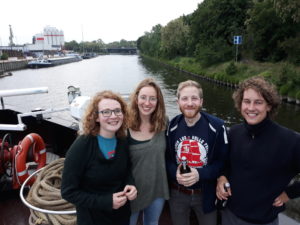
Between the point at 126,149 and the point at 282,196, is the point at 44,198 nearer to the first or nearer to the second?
the point at 126,149

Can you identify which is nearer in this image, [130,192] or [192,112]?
[130,192]

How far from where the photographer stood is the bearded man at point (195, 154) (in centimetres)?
171

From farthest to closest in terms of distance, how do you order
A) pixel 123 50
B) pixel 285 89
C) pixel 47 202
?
pixel 123 50 → pixel 285 89 → pixel 47 202

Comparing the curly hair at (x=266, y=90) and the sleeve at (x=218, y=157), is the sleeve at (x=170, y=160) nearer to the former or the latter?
the sleeve at (x=218, y=157)

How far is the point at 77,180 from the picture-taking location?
55.7 inches

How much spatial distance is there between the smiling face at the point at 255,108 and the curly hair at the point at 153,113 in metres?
0.61

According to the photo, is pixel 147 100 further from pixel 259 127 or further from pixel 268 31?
pixel 268 31

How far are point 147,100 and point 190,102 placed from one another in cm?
32

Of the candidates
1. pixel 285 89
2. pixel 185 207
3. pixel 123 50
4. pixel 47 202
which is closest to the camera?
pixel 185 207

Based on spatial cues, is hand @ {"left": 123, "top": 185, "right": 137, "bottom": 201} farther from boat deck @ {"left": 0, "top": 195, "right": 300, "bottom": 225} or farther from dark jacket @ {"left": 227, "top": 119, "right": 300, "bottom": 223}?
boat deck @ {"left": 0, "top": 195, "right": 300, "bottom": 225}

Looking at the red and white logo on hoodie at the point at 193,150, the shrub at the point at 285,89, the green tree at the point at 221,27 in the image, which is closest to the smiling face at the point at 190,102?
the red and white logo on hoodie at the point at 193,150

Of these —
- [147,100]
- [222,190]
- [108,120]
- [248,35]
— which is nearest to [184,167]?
[222,190]

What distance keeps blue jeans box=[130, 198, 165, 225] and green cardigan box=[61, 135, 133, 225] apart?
366mm

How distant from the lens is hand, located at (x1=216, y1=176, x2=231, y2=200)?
168 cm
